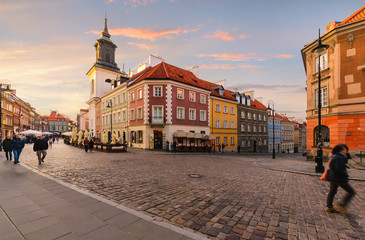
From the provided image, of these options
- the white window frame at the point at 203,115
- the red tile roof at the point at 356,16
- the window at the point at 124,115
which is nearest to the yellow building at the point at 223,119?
the white window frame at the point at 203,115

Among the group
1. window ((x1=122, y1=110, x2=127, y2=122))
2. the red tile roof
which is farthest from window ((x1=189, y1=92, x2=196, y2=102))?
the red tile roof

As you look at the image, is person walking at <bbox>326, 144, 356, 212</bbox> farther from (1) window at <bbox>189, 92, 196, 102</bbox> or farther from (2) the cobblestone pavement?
(1) window at <bbox>189, 92, 196, 102</bbox>

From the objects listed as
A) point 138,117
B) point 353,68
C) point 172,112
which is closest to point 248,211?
point 353,68

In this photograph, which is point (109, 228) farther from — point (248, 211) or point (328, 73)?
point (328, 73)

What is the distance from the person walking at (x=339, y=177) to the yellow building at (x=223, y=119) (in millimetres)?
27205

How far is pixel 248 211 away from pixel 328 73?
714 inches

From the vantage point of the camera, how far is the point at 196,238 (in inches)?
121

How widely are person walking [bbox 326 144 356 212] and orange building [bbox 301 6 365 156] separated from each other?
1387cm

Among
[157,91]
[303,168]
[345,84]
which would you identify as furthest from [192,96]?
[303,168]

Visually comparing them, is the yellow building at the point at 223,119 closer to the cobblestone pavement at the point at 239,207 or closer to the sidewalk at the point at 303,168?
the sidewalk at the point at 303,168

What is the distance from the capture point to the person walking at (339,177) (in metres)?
4.28

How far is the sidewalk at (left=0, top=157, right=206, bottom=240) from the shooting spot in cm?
311

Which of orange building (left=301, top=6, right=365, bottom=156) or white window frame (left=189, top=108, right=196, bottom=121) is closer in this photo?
orange building (left=301, top=6, right=365, bottom=156)

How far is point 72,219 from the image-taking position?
370 centimetres
